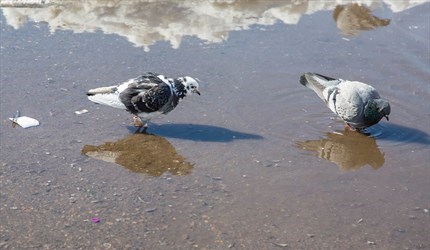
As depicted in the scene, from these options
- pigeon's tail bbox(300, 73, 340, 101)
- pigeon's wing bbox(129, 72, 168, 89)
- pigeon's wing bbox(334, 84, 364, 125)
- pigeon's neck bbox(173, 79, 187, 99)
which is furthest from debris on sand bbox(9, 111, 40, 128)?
pigeon's wing bbox(334, 84, 364, 125)

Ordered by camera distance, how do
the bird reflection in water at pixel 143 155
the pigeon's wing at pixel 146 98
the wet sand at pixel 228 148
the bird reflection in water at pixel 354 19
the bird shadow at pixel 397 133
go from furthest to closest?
1. the bird reflection in water at pixel 354 19
2. the bird shadow at pixel 397 133
3. the pigeon's wing at pixel 146 98
4. the bird reflection in water at pixel 143 155
5. the wet sand at pixel 228 148

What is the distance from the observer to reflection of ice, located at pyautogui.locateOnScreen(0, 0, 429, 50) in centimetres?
888

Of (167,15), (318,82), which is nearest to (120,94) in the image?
(318,82)

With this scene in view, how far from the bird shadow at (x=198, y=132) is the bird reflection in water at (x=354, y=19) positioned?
304cm

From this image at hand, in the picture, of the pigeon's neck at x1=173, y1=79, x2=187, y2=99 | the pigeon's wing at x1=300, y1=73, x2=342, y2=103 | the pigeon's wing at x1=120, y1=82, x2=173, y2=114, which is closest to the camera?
the pigeon's wing at x1=120, y1=82, x2=173, y2=114

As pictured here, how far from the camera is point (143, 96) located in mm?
6660

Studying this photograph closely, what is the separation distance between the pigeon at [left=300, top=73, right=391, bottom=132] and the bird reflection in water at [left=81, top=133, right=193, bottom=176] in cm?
167

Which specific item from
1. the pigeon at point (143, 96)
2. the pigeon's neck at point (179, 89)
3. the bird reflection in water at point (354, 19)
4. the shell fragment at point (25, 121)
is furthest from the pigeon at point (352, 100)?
the shell fragment at point (25, 121)

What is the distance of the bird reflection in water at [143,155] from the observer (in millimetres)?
6141

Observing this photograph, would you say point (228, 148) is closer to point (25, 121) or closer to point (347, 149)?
point (347, 149)

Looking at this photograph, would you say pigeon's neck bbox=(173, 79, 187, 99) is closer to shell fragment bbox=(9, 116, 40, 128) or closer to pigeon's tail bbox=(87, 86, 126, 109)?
pigeon's tail bbox=(87, 86, 126, 109)

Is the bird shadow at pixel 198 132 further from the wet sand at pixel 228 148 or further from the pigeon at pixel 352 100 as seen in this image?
the pigeon at pixel 352 100

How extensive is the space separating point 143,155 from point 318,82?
6.47ft

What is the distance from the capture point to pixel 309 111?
7.28 metres
